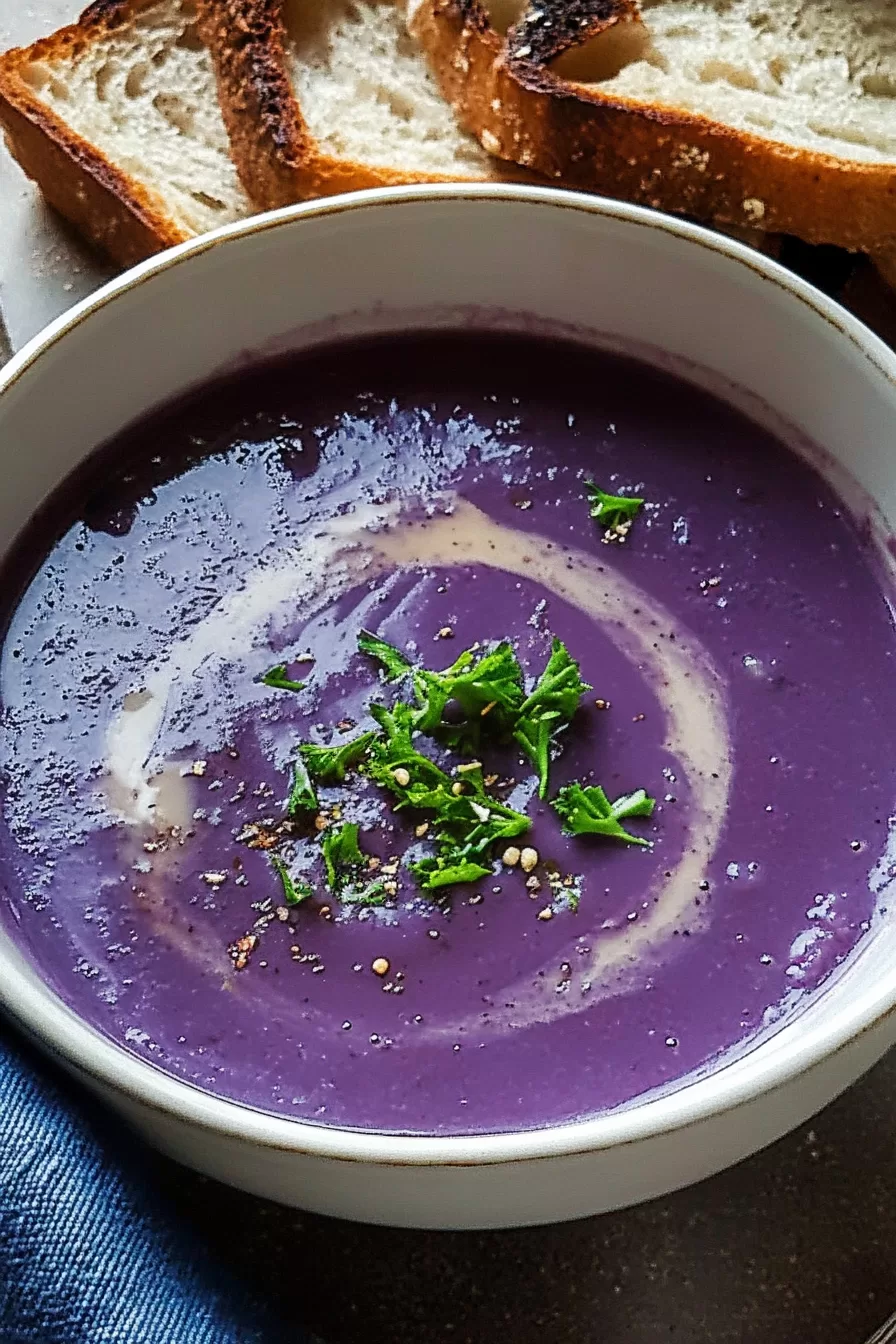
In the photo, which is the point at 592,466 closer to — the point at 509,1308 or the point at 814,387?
the point at 814,387

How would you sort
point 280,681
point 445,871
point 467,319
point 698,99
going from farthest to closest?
point 698,99
point 467,319
point 280,681
point 445,871

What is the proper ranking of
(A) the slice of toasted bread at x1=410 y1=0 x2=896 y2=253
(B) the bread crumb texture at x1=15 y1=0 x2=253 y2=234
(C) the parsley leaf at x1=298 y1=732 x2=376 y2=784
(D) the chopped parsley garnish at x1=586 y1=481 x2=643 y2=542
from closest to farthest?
1. (C) the parsley leaf at x1=298 y1=732 x2=376 y2=784
2. (D) the chopped parsley garnish at x1=586 y1=481 x2=643 y2=542
3. (A) the slice of toasted bread at x1=410 y1=0 x2=896 y2=253
4. (B) the bread crumb texture at x1=15 y1=0 x2=253 y2=234

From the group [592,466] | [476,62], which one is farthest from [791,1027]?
A: [476,62]

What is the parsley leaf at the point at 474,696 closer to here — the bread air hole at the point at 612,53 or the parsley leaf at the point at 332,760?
the parsley leaf at the point at 332,760

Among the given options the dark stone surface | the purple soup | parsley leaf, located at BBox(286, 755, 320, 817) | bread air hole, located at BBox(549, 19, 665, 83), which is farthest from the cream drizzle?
bread air hole, located at BBox(549, 19, 665, 83)

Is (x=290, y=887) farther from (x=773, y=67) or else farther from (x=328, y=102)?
(x=773, y=67)

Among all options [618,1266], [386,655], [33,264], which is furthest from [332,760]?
[33,264]

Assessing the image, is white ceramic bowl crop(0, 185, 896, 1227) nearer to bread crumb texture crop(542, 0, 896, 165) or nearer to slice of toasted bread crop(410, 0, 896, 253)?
slice of toasted bread crop(410, 0, 896, 253)
